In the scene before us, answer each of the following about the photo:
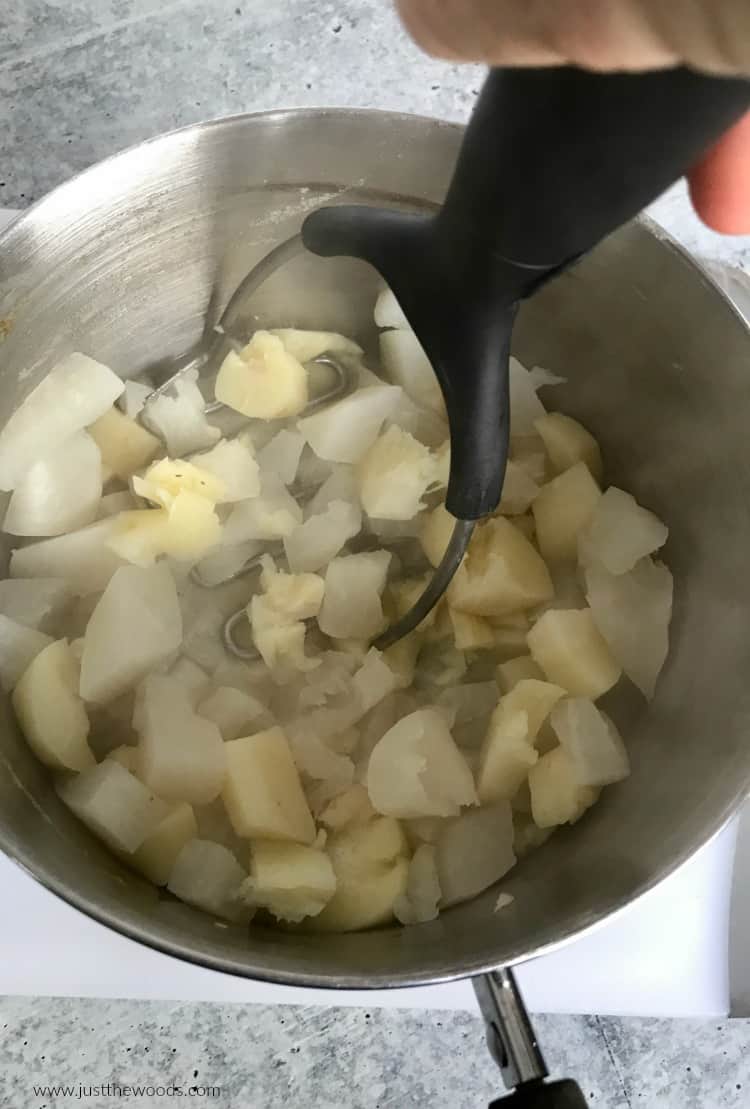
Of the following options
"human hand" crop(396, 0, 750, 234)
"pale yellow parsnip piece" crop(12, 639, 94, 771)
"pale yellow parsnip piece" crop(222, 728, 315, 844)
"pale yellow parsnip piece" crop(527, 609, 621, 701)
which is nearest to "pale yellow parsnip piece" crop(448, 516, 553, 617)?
"pale yellow parsnip piece" crop(527, 609, 621, 701)

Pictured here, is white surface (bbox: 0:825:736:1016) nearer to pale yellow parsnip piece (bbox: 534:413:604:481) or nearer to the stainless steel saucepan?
the stainless steel saucepan

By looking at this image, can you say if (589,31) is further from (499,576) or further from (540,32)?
(499,576)

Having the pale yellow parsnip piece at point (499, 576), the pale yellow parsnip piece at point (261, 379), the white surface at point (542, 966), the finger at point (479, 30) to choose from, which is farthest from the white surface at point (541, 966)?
the finger at point (479, 30)

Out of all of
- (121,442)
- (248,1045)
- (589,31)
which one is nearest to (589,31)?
(589,31)

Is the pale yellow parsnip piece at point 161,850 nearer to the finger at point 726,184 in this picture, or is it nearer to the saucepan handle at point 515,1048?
the saucepan handle at point 515,1048

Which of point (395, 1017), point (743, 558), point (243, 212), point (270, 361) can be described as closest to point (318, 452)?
point (270, 361)

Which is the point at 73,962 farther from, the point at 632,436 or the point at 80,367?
the point at 632,436
